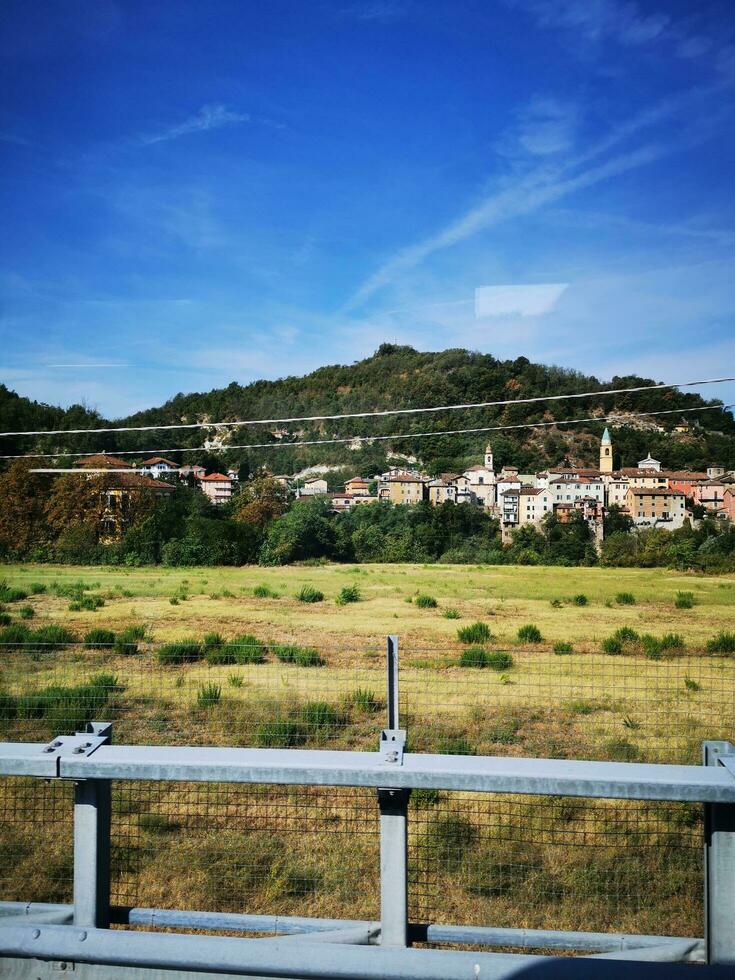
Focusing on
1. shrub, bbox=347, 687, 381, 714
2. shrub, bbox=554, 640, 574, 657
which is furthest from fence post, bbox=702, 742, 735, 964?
shrub, bbox=554, 640, 574, 657

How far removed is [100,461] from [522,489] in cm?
575

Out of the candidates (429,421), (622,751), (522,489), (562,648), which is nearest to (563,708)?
(622,751)

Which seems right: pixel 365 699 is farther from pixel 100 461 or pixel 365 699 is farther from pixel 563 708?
pixel 100 461

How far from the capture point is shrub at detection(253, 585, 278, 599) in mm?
9469

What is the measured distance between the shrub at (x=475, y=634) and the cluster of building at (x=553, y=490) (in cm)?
164

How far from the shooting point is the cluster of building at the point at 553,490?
955cm

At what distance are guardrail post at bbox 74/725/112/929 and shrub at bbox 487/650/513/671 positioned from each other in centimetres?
475

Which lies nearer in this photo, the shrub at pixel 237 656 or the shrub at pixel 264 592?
the shrub at pixel 237 656

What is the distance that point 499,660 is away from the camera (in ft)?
21.5

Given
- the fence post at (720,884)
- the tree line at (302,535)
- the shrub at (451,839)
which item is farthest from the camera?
the tree line at (302,535)

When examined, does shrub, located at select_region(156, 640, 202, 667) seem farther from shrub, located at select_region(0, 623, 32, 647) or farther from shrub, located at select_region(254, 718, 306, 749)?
shrub, located at select_region(254, 718, 306, 749)

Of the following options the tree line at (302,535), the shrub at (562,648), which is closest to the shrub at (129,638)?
the tree line at (302,535)

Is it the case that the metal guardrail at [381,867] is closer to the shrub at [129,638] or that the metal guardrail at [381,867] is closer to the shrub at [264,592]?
the shrub at [129,638]

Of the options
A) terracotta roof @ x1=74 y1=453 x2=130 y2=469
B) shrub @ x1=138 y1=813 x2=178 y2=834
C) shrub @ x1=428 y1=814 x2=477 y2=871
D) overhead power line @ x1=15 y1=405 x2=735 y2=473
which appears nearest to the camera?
shrub @ x1=428 y1=814 x2=477 y2=871
